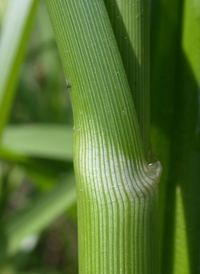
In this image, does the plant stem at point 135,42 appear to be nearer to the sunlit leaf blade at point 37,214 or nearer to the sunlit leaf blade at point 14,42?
the sunlit leaf blade at point 14,42

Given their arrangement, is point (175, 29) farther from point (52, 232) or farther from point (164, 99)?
point (52, 232)

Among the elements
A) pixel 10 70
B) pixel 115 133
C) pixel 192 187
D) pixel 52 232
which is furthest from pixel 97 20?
pixel 52 232

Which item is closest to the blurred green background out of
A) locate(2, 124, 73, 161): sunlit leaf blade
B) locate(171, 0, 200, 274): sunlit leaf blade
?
locate(2, 124, 73, 161): sunlit leaf blade

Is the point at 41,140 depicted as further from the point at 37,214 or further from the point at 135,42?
the point at 135,42

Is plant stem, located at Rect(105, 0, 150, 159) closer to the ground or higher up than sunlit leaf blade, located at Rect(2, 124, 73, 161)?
higher up

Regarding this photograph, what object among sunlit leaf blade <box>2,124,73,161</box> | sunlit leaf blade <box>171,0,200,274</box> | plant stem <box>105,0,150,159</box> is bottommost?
sunlit leaf blade <box>2,124,73,161</box>

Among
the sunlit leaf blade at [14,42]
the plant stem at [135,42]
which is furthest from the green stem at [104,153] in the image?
the sunlit leaf blade at [14,42]

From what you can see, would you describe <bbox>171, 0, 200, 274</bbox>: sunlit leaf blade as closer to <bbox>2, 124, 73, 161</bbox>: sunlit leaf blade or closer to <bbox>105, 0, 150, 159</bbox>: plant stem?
<bbox>105, 0, 150, 159</bbox>: plant stem
